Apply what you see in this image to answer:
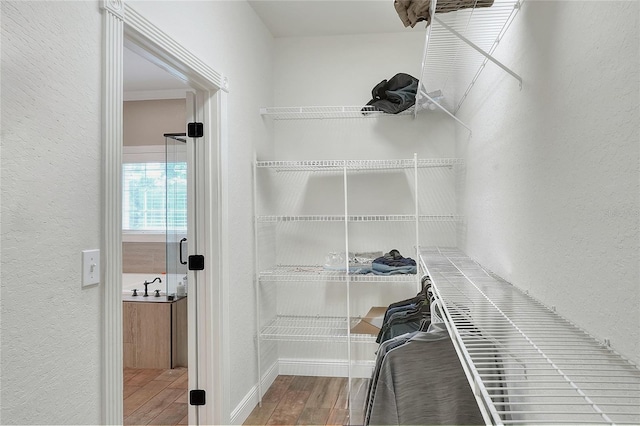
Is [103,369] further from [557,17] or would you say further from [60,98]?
[557,17]

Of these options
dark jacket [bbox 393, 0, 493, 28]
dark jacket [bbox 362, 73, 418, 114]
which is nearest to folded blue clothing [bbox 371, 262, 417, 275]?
dark jacket [bbox 362, 73, 418, 114]

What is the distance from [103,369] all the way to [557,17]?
1.73m

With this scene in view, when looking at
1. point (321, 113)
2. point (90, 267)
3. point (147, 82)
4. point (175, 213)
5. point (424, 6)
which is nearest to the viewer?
point (90, 267)

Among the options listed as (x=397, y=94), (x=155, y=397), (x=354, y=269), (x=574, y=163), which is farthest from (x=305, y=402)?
(x=574, y=163)

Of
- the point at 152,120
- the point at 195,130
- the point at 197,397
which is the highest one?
the point at 152,120

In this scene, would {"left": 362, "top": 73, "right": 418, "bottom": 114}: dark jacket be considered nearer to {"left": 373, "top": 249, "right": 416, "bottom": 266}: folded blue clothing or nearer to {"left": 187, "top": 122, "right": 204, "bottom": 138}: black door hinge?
{"left": 373, "top": 249, "right": 416, "bottom": 266}: folded blue clothing

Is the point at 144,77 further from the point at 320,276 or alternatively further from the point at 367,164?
the point at 320,276

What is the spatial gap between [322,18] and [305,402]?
2.70 metres

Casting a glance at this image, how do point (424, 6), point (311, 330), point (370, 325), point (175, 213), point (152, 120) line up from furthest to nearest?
point (152, 120), point (175, 213), point (311, 330), point (370, 325), point (424, 6)

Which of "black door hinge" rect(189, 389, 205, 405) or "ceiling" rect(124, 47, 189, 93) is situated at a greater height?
"ceiling" rect(124, 47, 189, 93)

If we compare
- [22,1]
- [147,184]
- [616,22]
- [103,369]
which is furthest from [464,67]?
[147,184]

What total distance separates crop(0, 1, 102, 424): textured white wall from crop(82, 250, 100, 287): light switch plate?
18 mm

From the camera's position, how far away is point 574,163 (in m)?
1.18

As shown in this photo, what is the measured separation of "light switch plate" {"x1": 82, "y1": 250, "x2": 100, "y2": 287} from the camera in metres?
1.40
